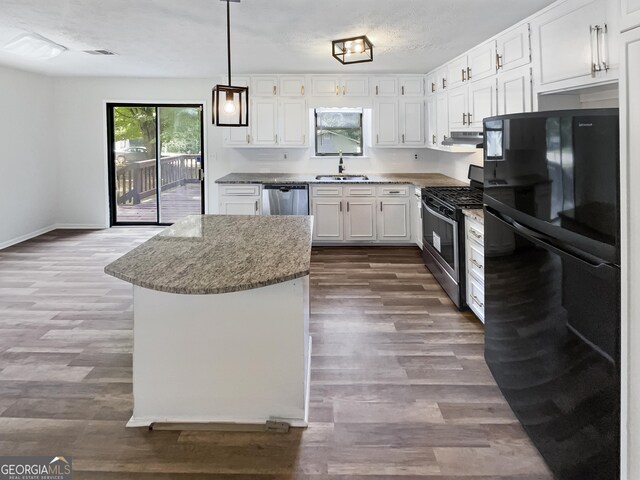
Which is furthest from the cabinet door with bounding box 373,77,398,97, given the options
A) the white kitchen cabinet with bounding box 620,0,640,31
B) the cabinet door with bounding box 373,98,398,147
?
the white kitchen cabinet with bounding box 620,0,640,31

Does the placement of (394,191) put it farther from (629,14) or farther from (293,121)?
(629,14)

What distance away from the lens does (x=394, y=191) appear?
19.7 feet

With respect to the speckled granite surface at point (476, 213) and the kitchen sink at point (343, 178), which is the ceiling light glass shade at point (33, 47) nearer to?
the kitchen sink at point (343, 178)

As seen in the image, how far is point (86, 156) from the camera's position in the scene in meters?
7.11

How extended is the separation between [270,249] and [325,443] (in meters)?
0.97

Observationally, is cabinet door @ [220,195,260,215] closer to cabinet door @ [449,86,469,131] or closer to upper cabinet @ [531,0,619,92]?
cabinet door @ [449,86,469,131]

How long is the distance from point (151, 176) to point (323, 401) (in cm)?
587

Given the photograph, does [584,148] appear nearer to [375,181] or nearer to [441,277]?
[441,277]

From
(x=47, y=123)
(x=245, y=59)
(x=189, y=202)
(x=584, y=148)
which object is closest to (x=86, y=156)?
(x=47, y=123)

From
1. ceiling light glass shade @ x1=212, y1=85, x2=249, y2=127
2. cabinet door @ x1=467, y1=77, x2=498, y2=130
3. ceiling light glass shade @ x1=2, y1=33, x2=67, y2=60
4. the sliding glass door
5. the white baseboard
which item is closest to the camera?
ceiling light glass shade @ x1=212, y1=85, x2=249, y2=127

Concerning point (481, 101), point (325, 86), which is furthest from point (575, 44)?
point (325, 86)

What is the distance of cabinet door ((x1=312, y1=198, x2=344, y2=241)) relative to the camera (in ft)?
19.7

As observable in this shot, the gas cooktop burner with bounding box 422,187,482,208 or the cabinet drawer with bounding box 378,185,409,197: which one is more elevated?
the cabinet drawer with bounding box 378,185,409,197

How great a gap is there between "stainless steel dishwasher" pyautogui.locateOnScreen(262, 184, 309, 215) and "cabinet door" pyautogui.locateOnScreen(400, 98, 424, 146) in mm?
1669
